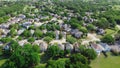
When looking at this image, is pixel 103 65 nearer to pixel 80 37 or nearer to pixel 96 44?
pixel 96 44

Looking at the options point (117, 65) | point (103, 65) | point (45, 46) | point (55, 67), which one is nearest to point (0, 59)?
point (45, 46)

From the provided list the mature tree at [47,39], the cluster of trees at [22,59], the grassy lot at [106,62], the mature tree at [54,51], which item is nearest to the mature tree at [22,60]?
the cluster of trees at [22,59]

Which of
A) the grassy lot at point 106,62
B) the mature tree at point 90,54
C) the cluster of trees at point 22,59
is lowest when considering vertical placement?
the grassy lot at point 106,62

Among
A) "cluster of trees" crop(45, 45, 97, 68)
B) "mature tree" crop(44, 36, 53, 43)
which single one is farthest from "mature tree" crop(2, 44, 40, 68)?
"mature tree" crop(44, 36, 53, 43)

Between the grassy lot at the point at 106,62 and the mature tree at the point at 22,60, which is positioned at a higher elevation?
the mature tree at the point at 22,60

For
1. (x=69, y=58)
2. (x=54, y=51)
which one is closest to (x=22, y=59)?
(x=54, y=51)

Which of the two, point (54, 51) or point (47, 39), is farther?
point (47, 39)

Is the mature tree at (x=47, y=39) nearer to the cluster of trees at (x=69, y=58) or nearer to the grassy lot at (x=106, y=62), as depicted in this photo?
the cluster of trees at (x=69, y=58)

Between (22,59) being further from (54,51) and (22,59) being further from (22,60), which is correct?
(54,51)
